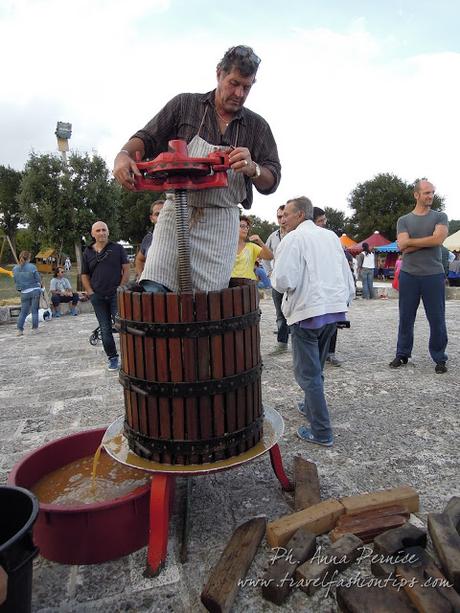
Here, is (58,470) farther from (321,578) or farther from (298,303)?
(298,303)

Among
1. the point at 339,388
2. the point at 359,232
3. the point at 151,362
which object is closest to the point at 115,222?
the point at 339,388

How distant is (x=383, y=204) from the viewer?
1801 inches

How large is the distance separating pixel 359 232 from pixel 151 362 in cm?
4826

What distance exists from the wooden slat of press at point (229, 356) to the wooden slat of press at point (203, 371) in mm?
87

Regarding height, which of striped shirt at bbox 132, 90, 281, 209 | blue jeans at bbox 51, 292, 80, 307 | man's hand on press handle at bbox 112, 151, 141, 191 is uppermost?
striped shirt at bbox 132, 90, 281, 209

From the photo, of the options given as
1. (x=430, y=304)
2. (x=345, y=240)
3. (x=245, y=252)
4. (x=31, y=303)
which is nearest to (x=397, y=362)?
(x=430, y=304)

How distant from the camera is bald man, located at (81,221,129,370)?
5.69 metres

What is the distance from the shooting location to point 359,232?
4728 centimetres

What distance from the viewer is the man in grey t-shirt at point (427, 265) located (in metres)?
4.88

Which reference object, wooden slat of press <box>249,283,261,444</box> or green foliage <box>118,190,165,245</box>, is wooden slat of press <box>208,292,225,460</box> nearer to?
wooden slat of press <box>249,283,261,444</box>

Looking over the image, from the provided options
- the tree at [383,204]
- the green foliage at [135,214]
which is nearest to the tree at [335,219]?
the tree at [383,204]

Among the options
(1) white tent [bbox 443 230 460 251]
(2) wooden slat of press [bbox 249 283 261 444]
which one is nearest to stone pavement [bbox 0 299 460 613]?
(2) wooden slat of press [bbox 249 283 261 444]

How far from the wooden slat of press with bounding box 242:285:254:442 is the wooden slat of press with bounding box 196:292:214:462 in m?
0.22

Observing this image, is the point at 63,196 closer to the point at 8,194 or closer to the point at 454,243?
the point at 8,194
